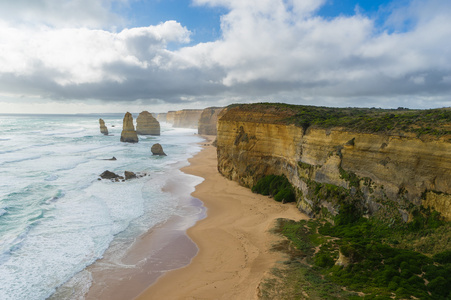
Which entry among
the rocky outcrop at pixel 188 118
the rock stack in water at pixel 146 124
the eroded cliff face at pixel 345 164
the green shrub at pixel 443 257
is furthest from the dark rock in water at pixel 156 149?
the rocky outcrop at pixel 188 118

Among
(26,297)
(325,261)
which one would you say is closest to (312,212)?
(325,261)

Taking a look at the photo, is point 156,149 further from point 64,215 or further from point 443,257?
point 443,257

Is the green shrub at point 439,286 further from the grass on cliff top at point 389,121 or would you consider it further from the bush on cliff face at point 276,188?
the bush on cliff face at point 276,188

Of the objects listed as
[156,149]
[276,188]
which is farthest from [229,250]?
[156,149]

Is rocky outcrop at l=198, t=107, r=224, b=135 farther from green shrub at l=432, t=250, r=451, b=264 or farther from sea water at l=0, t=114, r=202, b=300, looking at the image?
green shrub at l=432, t=250, r=451, b=264

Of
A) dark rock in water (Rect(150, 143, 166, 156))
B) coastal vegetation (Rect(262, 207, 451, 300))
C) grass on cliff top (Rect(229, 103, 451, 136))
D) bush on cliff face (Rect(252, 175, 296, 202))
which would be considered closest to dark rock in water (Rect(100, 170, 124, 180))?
dark rock in water (Rect(150, 143, 166, 156))
